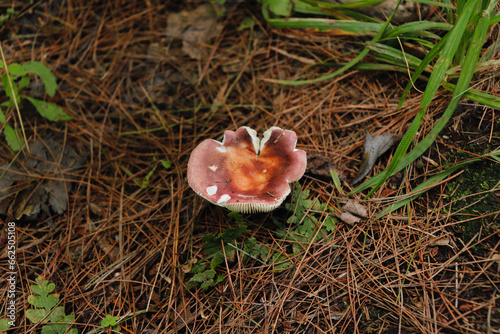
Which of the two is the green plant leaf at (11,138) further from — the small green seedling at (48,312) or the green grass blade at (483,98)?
the green grass blade at (483,98)

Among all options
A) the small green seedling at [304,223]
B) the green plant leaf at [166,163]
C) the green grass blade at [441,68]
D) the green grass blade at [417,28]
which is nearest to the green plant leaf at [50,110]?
the green plant leaf at [166,163]

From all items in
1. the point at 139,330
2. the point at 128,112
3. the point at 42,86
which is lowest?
the point at 139,330

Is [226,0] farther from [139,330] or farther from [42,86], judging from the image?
[139,330]

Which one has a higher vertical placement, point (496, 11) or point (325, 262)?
point (496, 11)

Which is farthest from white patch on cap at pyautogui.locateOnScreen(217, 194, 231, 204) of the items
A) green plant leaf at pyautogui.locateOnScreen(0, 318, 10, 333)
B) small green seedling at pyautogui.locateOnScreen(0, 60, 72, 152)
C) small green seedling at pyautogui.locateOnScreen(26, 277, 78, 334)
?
small green seedling at pyautogui.locateOnScreen(0, 60, 72, 152)

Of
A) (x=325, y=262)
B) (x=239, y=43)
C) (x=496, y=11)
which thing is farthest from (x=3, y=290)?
(x=496, y=11)

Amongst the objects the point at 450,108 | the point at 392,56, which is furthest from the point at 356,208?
the point at 392,56
